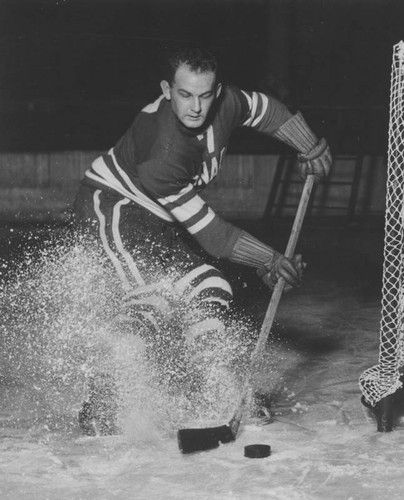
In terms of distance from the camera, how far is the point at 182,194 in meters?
4.02

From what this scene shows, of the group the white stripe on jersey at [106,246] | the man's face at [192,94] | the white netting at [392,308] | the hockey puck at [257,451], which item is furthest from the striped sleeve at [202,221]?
the hockey puck at [257,451]

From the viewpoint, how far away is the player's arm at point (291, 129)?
14.4 ft

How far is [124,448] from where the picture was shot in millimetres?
3906

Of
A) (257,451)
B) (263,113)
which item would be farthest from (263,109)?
(257,451)

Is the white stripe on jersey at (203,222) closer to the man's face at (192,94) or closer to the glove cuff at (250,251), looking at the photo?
the glove cuff at (250,251)

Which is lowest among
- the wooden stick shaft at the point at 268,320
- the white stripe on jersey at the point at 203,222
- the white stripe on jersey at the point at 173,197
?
the wooden stick shaft at the point at 268,320

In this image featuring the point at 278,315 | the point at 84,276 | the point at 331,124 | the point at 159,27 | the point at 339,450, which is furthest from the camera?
the point at 159,27

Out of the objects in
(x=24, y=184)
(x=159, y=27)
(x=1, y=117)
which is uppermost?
(x=159, y=27)

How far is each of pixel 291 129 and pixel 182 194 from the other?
0.72 metres

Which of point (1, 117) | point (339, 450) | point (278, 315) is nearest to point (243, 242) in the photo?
point (339, 450)

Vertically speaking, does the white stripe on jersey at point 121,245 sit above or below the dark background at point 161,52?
below

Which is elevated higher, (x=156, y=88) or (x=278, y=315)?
(x=156, y=88)

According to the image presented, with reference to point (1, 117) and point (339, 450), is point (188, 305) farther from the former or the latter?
point (1, 117)

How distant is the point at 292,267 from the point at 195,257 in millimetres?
616
